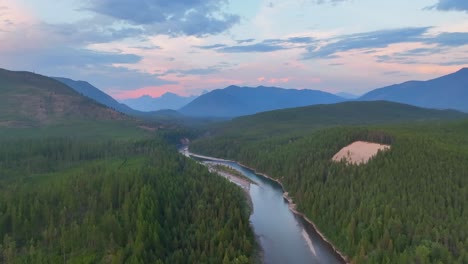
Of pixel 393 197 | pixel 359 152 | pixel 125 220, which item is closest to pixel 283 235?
pixel 393 197

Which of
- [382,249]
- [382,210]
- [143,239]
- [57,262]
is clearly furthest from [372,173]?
[57,262]

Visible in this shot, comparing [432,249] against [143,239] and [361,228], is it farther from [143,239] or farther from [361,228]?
[143,239]

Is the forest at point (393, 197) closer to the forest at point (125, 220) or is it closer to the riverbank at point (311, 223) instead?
the riverbank at point (311, 223)

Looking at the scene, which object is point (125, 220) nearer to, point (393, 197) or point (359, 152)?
point (393, 197)

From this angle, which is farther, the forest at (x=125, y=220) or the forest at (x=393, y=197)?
the forest at (x=393, y=197)

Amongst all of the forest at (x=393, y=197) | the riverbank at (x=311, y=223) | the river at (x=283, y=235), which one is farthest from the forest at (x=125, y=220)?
the forest at (x=393, y=197)

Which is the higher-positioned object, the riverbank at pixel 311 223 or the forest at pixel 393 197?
the forest at pixel 393 197
